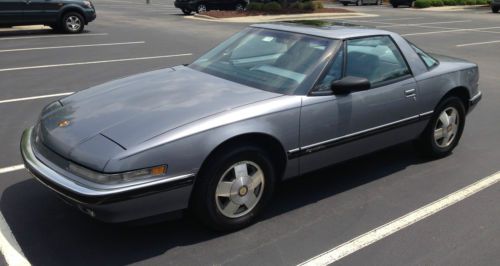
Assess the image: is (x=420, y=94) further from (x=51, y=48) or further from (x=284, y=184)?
(x=51, y=48)

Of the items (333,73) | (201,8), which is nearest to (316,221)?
(333,73)

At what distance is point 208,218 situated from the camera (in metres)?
3.42

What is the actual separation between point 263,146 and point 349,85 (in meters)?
0.87

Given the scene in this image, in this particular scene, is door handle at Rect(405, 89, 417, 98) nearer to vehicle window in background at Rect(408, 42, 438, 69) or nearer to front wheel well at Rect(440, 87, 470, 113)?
vehicle window in background at Rect(408, 42, 438, 69)

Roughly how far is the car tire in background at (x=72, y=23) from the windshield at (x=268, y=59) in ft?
38.2

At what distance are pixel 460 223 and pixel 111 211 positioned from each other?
2.61m

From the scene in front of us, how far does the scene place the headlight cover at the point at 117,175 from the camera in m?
2.99

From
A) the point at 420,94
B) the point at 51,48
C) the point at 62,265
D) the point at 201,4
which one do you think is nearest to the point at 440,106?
the point at 420,94

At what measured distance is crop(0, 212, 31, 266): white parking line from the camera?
3.17 metres

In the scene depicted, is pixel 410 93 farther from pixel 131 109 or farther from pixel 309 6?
pixel 309 6

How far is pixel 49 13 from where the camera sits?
48.1ft

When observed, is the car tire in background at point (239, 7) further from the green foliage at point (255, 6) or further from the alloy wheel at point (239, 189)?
the alloy wheel at point (239, 189)

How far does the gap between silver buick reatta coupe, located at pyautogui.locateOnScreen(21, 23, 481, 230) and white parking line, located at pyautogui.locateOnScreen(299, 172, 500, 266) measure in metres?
0.63

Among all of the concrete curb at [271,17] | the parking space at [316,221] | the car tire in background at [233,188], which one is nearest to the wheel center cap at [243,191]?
the car tire in background at [233,188]
